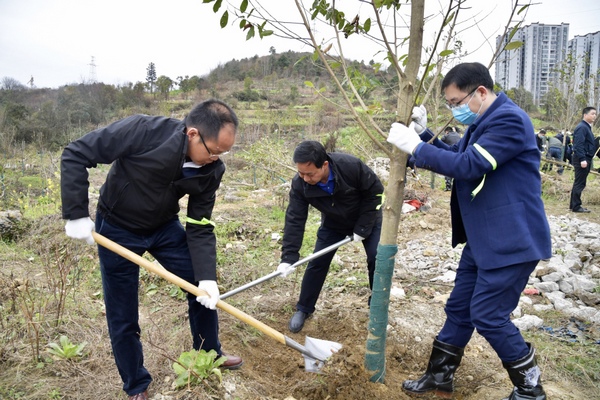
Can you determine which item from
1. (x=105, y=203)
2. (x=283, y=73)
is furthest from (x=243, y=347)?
(x=283, y=73)

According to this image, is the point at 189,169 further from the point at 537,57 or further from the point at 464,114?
the point at 537,57

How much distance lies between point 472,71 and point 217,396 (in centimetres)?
224

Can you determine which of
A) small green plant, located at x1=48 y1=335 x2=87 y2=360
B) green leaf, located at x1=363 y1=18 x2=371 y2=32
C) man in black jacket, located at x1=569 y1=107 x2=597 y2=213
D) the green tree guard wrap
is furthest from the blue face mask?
man in black jacket, located at x1=569 y1=107 x2=597 y2=213

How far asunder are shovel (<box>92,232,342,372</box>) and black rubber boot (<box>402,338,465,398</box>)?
24.4 inches

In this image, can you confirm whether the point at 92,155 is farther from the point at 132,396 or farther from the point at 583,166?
the point at 583,166

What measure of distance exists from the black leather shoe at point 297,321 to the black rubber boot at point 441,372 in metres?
1.27

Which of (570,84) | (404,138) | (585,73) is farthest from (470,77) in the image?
(585,73)

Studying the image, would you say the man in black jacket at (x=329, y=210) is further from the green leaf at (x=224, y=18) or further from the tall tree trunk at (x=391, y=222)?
the green leaf at (x=224, y=18)

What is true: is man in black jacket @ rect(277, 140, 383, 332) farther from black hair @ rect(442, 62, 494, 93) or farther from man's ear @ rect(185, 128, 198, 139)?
black hair @ rect(442, 62, 494, 93)

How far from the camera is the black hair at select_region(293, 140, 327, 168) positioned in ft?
9.99

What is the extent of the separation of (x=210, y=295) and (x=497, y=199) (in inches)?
66.1

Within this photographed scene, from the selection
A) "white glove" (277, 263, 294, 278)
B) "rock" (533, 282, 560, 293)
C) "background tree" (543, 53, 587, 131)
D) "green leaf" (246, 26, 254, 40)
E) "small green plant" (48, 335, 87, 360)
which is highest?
"background tree" (543, 53, 587, 131)

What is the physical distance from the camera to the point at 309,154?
3.04 m

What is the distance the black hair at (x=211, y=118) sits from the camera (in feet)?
7.73
